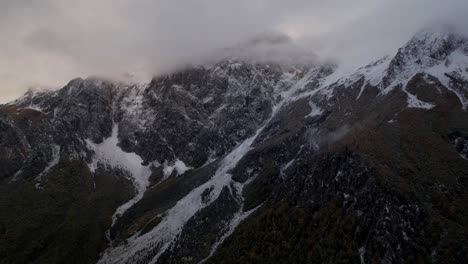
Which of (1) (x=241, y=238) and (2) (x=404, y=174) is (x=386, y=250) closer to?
(2) (x=404, y=174)

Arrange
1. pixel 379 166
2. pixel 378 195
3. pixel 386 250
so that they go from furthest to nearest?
1. pixel 379 166
2. pixel 378 195
3. pixel 386 250

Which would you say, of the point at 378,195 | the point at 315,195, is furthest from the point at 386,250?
the point at 315,195

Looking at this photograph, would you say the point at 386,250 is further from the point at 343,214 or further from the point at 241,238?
the point at 241,238

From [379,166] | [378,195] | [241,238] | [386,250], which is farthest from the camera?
[241,238]

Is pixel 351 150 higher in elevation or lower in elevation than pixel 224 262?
higher

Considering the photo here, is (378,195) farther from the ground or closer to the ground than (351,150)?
closer to the ground

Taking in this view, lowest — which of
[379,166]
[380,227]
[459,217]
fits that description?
[459,217]

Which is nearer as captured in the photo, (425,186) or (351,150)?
(425,186)

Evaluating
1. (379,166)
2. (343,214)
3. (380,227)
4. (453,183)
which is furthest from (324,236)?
(453,183)

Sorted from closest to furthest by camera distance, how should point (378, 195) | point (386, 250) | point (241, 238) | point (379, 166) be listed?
point (386, 250)
point (378, 195)
point (379, 166)
point (241, 238)
